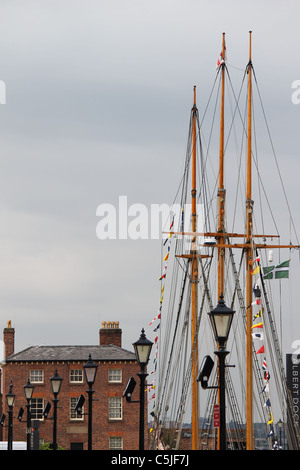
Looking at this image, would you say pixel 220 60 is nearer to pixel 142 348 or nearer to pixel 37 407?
pixel 142 348

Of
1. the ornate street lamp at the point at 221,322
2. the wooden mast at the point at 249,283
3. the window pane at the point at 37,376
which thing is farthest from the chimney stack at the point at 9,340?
the ornate street lamp at the point at 221,322

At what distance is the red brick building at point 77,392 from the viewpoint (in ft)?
296

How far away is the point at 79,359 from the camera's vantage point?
302 ft

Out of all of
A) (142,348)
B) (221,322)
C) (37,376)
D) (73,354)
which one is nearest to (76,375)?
(73,354)

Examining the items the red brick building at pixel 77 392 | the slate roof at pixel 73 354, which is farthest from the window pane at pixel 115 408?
the slate roof at pixel 73 354

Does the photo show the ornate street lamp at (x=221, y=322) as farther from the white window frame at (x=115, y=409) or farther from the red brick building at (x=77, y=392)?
the white window frame at (x=115, y=409)

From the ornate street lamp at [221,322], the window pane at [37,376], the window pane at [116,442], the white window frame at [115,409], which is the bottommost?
the window pane at [116,442]

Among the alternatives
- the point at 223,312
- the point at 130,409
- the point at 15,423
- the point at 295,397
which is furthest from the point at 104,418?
the point at 223,312

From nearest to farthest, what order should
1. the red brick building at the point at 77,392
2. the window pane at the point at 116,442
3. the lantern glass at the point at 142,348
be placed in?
the lantern glass at the point at 142,348, the window pane at the point at 116,442, the red brick building at the point at 77,392

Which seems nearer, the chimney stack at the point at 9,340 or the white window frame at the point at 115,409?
the white window frame at the point at 115,409

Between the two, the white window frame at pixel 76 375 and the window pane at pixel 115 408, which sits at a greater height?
the white window frame at pixel 76 375

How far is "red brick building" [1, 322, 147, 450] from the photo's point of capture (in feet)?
296

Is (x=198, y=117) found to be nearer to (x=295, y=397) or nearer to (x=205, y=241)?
(x=205, y=241)

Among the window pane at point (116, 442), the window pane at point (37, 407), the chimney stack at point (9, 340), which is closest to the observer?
the window pane at point (116, 442)
